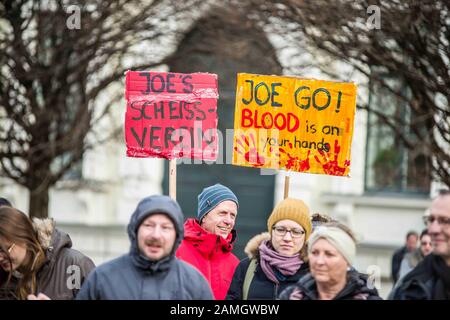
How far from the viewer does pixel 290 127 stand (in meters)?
8.31

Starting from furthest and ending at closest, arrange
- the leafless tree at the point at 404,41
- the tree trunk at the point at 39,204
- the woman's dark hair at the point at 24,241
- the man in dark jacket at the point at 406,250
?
the tree trunk at the point at 39,204 → the man in dark jacket at the point at 406,250 → the leafless tree at the point at 404,41 → the woman's dark hair at the point at 24,241

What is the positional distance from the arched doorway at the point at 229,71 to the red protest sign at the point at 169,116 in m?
4.08

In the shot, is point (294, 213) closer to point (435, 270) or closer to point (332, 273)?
point (332, 273)

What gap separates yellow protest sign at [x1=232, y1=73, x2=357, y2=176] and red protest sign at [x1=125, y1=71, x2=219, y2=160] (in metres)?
0.33

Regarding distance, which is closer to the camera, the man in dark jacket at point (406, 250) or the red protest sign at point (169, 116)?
the red protest sign at point (169, 116)

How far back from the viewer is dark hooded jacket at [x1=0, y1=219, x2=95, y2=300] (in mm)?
6426

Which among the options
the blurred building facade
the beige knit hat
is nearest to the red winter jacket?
the beige knit hat

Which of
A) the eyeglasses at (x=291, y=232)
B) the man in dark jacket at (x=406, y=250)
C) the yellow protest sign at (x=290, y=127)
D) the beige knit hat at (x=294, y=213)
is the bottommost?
the man in dark jacket at (x=406, y=250)

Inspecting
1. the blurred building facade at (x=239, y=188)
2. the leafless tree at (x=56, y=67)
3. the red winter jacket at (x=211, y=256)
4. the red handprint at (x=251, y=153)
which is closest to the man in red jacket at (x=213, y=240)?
the red winter jacket at (x=211, y=256)

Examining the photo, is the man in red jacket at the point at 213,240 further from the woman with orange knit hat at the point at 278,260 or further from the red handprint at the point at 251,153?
the red handprint at the point at 251,153

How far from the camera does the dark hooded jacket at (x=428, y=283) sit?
5465 mm

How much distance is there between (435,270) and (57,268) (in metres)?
2.25
